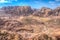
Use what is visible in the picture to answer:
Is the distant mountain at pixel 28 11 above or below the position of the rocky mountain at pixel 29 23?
above

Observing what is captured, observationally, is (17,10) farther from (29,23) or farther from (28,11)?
(29,23)

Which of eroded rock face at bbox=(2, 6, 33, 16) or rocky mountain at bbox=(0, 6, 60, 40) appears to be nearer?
rocky mountain at bbox=(0, 6, 60, 40)

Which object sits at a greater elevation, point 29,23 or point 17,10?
point 17,10

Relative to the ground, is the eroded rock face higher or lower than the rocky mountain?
higher

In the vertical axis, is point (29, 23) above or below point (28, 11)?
below

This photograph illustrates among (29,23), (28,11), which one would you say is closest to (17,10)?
(28,11)

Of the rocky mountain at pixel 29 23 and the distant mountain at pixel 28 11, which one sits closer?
the rocky mountain at pixel 29 23

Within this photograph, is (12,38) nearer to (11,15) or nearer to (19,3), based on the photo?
(11,15)

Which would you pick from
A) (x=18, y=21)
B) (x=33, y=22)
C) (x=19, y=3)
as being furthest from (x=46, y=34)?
(x=19, y=3)

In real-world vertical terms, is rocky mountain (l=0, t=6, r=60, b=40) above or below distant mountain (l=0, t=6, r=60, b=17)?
below

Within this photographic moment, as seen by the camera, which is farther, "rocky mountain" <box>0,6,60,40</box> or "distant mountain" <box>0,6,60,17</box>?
"distant mountain" <box>0,6,60,17</box>

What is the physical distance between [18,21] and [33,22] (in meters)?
0.54

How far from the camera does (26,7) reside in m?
5.89

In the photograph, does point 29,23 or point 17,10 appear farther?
point 17,10
